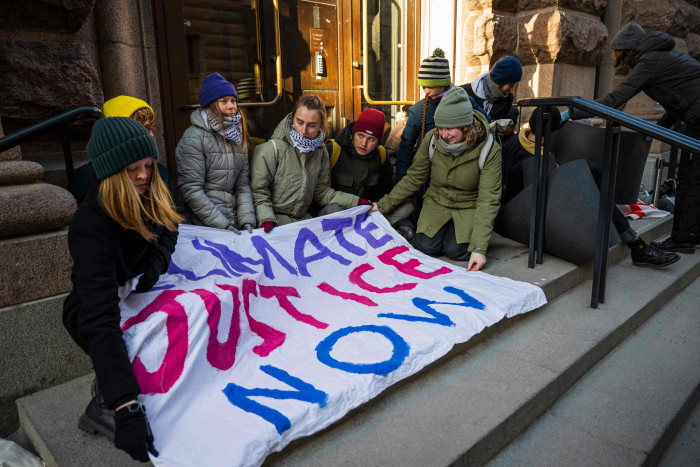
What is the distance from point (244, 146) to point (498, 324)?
2019 mm

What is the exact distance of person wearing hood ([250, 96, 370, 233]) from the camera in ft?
12.0

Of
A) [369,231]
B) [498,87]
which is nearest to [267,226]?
[369,231]

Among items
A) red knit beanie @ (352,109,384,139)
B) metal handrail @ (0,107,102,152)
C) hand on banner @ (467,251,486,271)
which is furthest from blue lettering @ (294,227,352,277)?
metal handrail @ (0,107,102,152)

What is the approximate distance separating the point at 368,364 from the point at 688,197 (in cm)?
349

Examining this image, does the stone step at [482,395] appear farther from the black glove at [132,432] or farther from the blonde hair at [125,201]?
the blonde hair at [125,201]

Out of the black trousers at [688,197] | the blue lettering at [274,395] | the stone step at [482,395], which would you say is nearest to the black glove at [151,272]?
the blue lettering at [274,395]

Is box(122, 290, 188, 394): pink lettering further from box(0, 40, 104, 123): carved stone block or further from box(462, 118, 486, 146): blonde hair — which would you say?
box(462, 118, 486, 146): blonde hair

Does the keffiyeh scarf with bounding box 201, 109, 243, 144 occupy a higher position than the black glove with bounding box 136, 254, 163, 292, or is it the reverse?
the keffiyeh scarf with bounding box 201, 109, 243, 144

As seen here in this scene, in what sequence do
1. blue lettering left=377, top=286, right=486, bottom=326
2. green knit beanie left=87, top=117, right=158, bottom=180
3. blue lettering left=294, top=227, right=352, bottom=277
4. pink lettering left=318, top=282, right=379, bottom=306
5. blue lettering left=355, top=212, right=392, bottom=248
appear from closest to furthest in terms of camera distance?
green knit beanie left=87, top=117, right=158, bottom=180 < blue lettering left=377, top=286, right=486, bottom=326 < pink lettering left=318, top=282, right=379, bottom=306 < blue lettering left=294, top=227, right=352, bottom=277 < blue lettering left=355, top=212, right=392, bottom=248

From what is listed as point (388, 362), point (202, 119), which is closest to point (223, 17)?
point (202, 119)

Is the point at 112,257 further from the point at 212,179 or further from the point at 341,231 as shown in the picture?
the point at 341,231

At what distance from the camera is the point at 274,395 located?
2.13 m

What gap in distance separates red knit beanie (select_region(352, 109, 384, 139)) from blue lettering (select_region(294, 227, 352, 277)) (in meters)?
0.94

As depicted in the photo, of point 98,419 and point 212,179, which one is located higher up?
point 212,179
